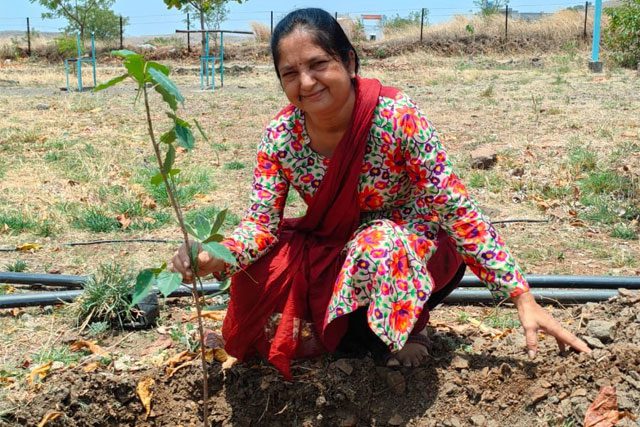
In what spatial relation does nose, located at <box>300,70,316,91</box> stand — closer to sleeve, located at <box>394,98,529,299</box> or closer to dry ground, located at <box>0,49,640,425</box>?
sleeve, located at <box>394,98,529,299</box>

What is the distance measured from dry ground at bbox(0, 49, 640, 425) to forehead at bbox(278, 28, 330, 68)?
3.42 feet

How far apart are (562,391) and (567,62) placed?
1666 cm

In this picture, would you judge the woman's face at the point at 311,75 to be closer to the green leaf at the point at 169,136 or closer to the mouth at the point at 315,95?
the mouth at the point at 315,95

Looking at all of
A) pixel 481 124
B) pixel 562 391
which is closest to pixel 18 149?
pixel 481 124

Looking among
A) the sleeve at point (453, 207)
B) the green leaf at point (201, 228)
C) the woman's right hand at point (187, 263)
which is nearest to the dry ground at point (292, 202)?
the sleeve at point (453, 207)

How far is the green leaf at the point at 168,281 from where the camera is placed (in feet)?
5.76

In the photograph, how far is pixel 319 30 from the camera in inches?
89.4

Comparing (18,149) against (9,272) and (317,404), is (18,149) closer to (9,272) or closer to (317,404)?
(9,272)

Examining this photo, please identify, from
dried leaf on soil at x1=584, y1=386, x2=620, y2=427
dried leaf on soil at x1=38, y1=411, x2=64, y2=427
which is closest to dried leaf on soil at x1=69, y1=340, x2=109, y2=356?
dried leaf on soil at x1=38, y1=411, x2=64, y2=427

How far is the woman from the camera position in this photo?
7.57 ft

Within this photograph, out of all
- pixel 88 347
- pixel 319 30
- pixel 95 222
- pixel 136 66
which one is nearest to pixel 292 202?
pixel 95 222

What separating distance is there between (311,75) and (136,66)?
0.81m

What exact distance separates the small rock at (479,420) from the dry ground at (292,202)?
32 mm

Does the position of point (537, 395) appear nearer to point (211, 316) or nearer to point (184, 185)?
point (211, 316)
